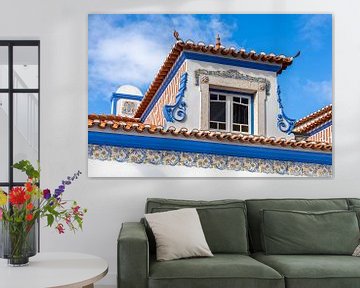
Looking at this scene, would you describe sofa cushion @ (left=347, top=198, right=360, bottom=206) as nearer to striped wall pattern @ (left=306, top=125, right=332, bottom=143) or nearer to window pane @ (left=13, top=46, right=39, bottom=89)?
striped wall pattern @ (left=306, top=125, right=332, bottom=143)

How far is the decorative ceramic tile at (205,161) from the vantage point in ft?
13.7

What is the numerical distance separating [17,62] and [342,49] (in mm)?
2751

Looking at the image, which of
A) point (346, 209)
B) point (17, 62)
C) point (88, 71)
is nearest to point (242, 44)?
point (88, 71)

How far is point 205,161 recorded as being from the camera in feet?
13.9

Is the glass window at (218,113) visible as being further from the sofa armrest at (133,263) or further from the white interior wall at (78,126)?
the sofa armrest at (133,263)

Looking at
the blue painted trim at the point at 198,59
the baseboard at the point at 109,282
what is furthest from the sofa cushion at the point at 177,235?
the blue painted trim at the point at 198,59

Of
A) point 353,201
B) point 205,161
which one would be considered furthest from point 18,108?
point 353,201

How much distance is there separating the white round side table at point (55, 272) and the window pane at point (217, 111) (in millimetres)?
1641

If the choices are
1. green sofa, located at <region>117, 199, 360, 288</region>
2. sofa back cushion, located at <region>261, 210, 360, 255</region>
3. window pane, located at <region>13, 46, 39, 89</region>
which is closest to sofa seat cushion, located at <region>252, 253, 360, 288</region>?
green sofa, located at <region>117, 199, 360, 288</region>

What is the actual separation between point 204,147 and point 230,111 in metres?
0.37

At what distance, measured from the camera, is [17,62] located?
4.30 m

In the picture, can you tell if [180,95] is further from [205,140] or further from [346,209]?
[346,209]

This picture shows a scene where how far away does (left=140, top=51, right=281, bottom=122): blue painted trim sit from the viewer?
4.18 metres

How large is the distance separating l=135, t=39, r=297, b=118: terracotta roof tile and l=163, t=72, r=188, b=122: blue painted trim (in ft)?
0.50
